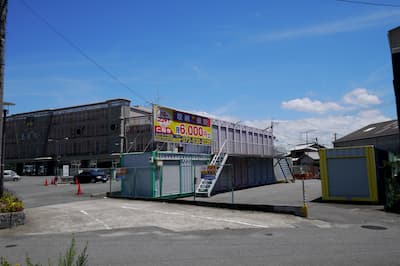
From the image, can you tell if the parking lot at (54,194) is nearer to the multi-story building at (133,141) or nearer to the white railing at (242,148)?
the multi-story building at (133,141)

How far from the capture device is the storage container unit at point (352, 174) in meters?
17.0

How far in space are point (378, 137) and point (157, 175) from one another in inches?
1304

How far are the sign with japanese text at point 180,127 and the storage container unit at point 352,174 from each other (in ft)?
28.7

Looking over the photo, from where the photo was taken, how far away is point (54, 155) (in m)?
71.8

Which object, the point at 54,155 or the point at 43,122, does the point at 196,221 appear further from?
the point at 43,122

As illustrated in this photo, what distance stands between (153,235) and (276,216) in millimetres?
5856

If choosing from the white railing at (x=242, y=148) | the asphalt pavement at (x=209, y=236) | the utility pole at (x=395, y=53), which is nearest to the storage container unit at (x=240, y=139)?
the white railing at (x=242, y=148)

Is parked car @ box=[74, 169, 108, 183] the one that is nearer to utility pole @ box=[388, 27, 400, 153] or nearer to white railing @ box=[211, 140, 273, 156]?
white railing @ box=[211, 140, 273, 156]

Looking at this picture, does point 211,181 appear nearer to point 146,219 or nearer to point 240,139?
point 240,139

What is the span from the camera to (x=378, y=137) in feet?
135

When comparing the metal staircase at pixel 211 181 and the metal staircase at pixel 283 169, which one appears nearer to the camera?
the metal staircase at pixel 211 181

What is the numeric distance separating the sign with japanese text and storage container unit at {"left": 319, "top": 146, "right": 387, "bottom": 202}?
8.76 metres

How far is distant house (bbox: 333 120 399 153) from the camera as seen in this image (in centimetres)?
3897

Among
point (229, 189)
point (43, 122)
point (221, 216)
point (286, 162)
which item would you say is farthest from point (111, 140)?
point (221, 216)
